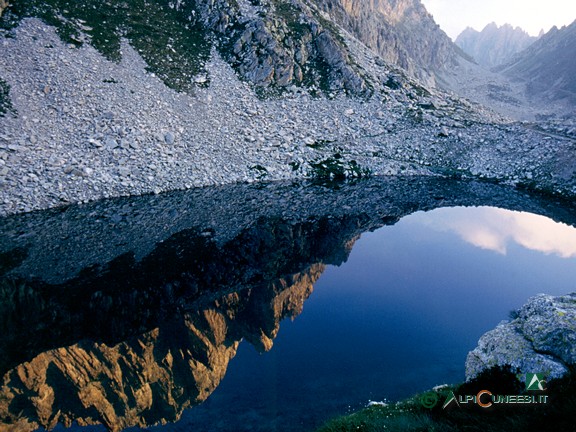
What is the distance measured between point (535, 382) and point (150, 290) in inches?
741

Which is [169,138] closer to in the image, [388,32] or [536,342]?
[536,342]

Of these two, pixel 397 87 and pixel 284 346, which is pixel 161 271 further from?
pixel 397 87

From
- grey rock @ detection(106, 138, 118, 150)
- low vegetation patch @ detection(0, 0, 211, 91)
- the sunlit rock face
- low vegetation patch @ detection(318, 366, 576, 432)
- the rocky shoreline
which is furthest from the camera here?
low vegetation patch @ detection(0, 0, 211, 91)

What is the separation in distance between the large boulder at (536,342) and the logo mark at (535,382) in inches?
23.5

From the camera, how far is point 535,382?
29.6 feet

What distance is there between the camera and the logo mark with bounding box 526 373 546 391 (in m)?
8.71

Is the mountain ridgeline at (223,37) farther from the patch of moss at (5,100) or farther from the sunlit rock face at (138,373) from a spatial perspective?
the sunlit rock face at (138,373)

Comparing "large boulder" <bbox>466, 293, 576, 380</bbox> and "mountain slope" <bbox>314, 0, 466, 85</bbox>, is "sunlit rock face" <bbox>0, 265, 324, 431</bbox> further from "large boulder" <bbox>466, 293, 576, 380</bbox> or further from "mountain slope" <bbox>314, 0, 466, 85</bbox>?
"mountain slope" <bbox>314, 0, 466, 85</bbox>

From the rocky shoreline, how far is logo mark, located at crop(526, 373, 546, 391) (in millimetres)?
36553

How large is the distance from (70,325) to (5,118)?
3011cm

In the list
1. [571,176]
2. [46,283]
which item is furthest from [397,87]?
[46,283]

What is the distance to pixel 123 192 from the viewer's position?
36812 mm

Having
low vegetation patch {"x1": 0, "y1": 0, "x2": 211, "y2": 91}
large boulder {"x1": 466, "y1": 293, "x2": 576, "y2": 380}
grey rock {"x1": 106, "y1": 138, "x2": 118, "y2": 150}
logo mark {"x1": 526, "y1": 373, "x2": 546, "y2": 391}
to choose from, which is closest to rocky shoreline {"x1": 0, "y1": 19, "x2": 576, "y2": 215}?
grey rock {"x1": 106, "y1": 138, "x2": 118, "y2": 150}

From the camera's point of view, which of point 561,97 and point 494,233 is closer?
point 494,233
